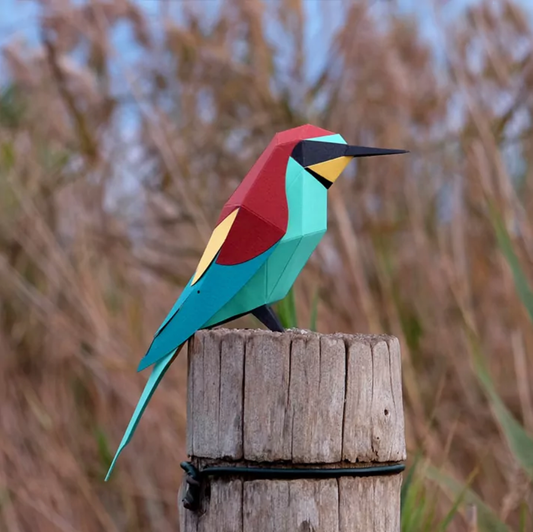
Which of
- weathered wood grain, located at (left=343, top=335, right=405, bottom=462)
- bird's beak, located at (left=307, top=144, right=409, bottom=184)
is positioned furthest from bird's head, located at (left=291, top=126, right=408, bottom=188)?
weathered wood grain, located at (left=343, top=335, right=405, bottom=462)

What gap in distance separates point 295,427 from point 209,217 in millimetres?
1868

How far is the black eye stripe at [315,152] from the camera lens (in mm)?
1633

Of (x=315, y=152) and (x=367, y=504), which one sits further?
(x=315, y=152)

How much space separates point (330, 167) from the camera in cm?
166

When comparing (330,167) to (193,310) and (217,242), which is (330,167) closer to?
(217,242)

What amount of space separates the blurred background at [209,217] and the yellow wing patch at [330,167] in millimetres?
1062

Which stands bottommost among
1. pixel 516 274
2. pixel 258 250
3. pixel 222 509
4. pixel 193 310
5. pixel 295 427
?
pixel 222 509

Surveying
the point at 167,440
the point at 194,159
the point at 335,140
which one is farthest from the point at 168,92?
the point at 335,140

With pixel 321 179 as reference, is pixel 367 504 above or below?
below

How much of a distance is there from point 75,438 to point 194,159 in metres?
1.27

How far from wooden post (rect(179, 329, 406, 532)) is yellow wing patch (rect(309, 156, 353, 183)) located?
0.43 metres

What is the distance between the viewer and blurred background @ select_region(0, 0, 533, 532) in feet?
9.14

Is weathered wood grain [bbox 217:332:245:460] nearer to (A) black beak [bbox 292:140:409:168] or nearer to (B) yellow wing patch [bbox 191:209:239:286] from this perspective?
(B) yellow wing patch [bbox 191:209:239:286]

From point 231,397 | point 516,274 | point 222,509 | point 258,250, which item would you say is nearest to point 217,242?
point 258,250
